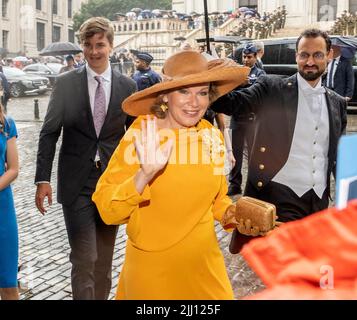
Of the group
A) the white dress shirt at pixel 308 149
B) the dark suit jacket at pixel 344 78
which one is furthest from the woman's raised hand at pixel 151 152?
the dark suit jacket at pixel 344 78

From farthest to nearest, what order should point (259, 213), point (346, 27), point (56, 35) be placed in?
point (56, 35) → point (346, 27) → point (259, 213)

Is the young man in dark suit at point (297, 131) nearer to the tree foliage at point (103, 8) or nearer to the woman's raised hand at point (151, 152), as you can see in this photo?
the woman's raised hand at point (151, 152)

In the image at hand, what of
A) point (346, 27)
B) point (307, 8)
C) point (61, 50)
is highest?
point (307, 8)

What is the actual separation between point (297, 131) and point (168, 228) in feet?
4.27

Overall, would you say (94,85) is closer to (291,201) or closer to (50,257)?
(291,201)

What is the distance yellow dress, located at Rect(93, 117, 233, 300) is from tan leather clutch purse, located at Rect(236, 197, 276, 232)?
181 millimetres

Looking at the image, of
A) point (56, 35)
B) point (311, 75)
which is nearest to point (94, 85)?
point (311, 75)

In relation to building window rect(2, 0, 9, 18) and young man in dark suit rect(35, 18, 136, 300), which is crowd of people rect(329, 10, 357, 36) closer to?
young man in dark suit rect(35, 18, 136, 300)

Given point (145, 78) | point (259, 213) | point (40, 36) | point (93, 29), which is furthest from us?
point (40, 36)

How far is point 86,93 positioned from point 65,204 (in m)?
0.73

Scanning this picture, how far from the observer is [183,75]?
90.9 inches

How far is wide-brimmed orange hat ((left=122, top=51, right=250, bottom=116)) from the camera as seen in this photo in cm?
223

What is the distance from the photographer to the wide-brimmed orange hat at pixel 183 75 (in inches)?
87.6

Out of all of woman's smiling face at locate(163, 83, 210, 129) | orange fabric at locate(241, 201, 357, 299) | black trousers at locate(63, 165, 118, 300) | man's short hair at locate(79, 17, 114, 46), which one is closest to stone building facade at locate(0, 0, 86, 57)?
man's short hair at locate(79, 17, 114, 46)
